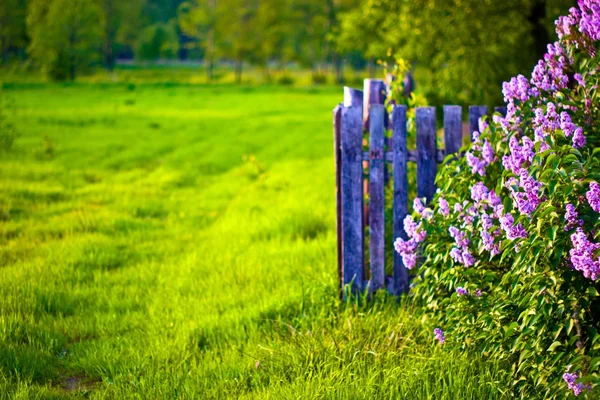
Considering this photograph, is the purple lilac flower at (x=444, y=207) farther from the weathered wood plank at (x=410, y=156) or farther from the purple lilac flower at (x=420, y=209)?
the weathered wood plank at (x=410, y=156)

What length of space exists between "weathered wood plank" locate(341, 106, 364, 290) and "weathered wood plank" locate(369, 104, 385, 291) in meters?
0.10

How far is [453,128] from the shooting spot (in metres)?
5.41

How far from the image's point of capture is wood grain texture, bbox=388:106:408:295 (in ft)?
17.6

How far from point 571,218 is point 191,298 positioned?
384 centimetres

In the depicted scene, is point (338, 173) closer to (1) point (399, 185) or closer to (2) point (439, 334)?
(1) point (399, 185)

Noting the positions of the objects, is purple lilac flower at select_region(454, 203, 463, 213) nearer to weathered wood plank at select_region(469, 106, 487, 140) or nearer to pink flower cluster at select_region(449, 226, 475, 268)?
pink flower cluster at select_region(449, 226, 475, 268)

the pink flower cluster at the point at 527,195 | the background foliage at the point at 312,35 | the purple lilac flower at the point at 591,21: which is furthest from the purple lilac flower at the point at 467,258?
the background foliage at the point at 312,35

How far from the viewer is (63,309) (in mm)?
5891

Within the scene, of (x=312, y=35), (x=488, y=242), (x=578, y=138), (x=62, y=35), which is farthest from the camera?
(x=312, y=35)

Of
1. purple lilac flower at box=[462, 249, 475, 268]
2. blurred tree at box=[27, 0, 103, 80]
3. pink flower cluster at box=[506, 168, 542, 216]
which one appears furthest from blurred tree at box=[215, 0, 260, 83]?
pink flower cluster at box=[506, 168, 542, 216]

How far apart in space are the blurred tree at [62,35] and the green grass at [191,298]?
43301mm

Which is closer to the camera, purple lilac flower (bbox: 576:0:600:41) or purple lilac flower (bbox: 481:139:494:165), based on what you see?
purple lilac flower (bbox: 576:0:600:41)

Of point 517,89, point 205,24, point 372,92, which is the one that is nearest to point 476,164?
point 517,89

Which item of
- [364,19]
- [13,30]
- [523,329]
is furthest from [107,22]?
[523,329]
